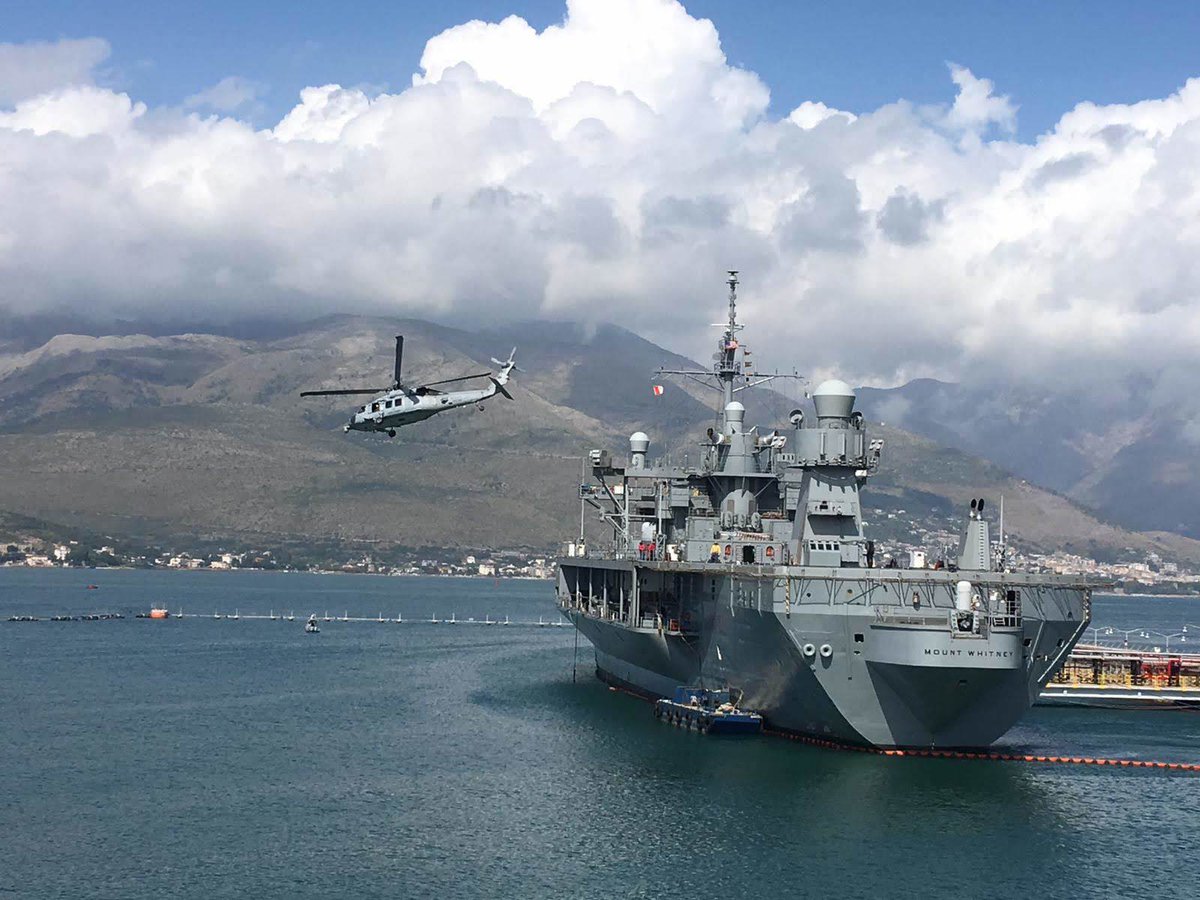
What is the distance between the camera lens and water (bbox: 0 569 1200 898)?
37750 mm

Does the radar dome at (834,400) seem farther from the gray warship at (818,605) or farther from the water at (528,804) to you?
the water at (528,804)

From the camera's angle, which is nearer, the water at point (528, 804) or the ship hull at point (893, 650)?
the water at point (528, 804)

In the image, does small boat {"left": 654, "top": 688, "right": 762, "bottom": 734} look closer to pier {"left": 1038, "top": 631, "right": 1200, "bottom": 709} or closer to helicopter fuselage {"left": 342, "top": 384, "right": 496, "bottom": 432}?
helicopter fuselage {"left": 342, "top": 384, "right": 496, "bottom": 432}

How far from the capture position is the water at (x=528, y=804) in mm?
37750

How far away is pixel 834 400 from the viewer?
5681 cm

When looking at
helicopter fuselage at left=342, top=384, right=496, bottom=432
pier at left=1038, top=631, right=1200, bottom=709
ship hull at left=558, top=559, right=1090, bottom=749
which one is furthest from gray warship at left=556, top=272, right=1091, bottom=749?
pier at left=1038, top=631, right=1200, bottom=709

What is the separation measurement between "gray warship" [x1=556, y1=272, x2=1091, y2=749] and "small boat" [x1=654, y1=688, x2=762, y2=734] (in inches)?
25.8

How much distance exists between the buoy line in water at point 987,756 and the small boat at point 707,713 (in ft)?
2.95

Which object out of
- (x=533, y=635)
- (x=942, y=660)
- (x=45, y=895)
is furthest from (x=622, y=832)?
(x=533, y=635)

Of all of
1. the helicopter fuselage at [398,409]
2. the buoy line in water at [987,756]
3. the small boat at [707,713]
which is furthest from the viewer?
the helicopter fuselage at [398,409]

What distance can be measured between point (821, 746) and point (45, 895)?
27.4 m

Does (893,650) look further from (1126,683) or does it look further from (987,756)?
(1126,683)

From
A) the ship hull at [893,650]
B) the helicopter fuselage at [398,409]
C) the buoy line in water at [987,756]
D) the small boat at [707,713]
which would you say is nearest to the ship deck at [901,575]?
the ship hull at [893,650]

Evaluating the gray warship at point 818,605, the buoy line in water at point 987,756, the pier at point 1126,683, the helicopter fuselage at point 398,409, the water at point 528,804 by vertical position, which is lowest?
the water at point 528,804
